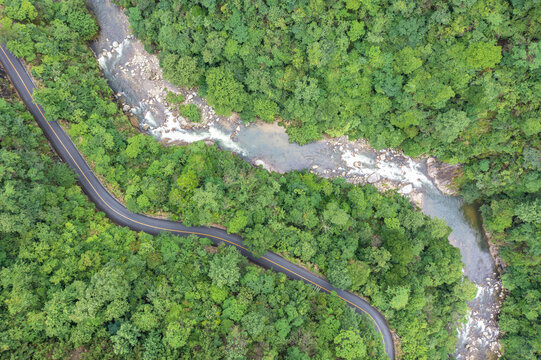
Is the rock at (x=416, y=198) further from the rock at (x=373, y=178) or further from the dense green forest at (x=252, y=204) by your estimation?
the rock at (x=373, y=178)

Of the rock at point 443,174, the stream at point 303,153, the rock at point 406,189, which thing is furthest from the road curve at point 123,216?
the rock at point 443,174

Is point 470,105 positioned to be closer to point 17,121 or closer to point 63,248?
point 63,248

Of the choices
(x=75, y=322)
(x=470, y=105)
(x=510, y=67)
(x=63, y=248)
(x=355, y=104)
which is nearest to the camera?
(x=75, y=322)

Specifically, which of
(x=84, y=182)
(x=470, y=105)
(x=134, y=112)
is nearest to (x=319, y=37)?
(x=470, y=105)

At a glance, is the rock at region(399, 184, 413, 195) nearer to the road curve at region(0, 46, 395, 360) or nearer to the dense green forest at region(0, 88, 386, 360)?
the road curve at region(0, 46, 395, 360)

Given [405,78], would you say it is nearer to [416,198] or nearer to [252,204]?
[416,198]
